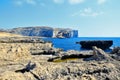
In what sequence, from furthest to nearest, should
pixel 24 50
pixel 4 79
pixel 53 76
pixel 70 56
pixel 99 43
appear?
pixel 99 43, pixel 70 56, pixel 24 50, pixel 53 76, pixel 4 79

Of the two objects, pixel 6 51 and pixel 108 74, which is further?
pixel 6 51

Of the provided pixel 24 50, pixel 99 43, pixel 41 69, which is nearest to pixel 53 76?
pixel 41 69

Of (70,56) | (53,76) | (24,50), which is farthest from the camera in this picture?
(70,56)

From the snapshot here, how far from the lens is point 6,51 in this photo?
56.5 ft

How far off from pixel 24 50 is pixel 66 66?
952 centimetres

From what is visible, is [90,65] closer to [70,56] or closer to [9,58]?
[9,58]

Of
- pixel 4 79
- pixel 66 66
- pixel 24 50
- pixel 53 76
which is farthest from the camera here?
pixel 24 50

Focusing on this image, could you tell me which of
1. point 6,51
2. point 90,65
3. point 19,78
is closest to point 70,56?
point 6,51

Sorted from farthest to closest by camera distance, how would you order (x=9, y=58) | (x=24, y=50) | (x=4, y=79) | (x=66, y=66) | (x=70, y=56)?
(x=70, y=56) → (x=24, y=50) → (x=9, y=58) → (x=66, y=66) → (x=4, y=79)

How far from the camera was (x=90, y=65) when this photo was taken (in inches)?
390

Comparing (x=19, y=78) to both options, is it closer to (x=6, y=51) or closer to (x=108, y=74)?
(x=108, y=74)

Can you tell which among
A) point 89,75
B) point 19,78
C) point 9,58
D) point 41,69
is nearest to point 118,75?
point 89,75

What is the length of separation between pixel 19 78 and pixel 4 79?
49 centimetres

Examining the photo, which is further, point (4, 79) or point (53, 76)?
point (53, 76)
